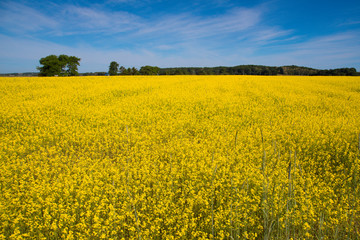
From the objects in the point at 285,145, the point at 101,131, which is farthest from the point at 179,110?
the point at 285,145

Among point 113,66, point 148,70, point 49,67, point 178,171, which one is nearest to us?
point 178,171

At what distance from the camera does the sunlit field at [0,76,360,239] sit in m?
3.00

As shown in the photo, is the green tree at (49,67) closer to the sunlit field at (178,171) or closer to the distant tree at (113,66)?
the distant tree at (113,66)

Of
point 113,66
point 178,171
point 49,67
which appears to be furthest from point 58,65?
point 178,171

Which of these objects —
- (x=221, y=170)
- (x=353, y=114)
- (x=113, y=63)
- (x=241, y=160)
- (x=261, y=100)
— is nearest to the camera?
(x=221, y=170)

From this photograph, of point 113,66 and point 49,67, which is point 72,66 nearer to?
point 49,67

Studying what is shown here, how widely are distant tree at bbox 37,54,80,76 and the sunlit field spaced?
147ft

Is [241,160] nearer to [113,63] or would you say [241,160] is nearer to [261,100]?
[261,100]

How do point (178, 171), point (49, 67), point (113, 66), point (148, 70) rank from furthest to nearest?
point (113, 66)
point (148, 70)
point (49, 67)
point (178, 171)

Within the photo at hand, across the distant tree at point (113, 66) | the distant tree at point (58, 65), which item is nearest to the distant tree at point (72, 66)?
the distant tree at point (58, 65)

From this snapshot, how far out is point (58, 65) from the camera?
50.9m

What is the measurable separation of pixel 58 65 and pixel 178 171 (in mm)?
59614

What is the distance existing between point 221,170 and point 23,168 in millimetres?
5143

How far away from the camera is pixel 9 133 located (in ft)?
24.6
